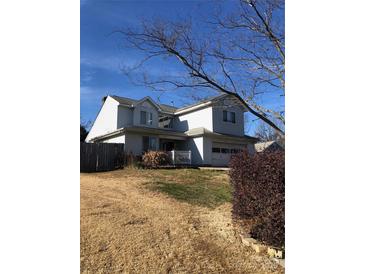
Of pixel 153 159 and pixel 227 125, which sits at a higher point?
pixel 227 125

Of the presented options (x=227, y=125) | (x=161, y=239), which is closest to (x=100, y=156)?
(x=227, y=125)

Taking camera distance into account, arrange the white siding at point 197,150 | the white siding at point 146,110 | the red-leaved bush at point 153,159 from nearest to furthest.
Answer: the red-leaved bush at point 153,159 → the white siding at point 197,150 → the white siding at point 146,110

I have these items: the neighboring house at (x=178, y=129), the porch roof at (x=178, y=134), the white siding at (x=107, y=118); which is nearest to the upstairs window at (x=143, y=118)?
the neighboring house at (x=178, y=129)

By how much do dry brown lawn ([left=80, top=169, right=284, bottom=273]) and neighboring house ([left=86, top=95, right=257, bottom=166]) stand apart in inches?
389

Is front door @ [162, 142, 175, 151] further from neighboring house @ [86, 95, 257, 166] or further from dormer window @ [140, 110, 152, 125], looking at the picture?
dormer window @ [140, 110, 152, 125]

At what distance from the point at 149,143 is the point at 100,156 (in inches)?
130

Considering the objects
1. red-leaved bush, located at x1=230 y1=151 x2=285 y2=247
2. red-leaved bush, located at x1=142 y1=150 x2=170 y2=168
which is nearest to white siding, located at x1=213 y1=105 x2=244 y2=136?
red-leaved bush, located at x1=142 y1=150 x2=170 y2=168

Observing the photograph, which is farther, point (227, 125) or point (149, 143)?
point (227, 125)

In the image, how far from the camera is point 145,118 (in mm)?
16453

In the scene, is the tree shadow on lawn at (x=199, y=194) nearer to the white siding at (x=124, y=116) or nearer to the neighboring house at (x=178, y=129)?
the neighboring house at (x=178, y=129)

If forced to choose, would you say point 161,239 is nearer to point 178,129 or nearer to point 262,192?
point 262,192

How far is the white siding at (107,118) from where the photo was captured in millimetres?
15876
